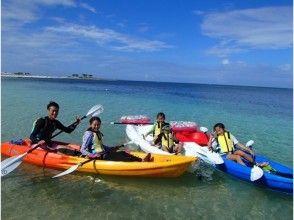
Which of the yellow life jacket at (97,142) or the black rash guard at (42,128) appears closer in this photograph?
the yellow life jacket at (97,142)

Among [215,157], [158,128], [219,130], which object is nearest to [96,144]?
[158,128]

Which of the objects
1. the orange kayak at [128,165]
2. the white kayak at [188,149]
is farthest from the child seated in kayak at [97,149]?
the white kayak at [188,149]

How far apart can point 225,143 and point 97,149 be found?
2.93m

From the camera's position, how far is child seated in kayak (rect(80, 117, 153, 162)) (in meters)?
7.26

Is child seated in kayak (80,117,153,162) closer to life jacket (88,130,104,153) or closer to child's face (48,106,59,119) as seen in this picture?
life jacket (88,130,104,153)

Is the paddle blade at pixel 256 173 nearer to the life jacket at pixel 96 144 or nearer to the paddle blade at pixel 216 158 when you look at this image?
the paddle blade at pixel 216 158

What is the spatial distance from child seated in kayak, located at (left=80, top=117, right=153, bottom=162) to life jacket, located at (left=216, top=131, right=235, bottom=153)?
5.74 feet

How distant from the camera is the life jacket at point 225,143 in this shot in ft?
27.1

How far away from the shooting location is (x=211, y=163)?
7.92 m

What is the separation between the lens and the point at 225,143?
8.28 meters

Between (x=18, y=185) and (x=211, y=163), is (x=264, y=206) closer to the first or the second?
(x=211, y=163)

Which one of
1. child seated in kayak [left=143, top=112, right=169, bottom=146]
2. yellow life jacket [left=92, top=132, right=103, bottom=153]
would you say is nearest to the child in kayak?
yellow life jacket [left=92, top=132, right=103, bottom=153]

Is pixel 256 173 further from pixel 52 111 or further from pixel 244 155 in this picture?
pixel 52 111

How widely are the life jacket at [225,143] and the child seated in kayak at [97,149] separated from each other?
1751 mm
